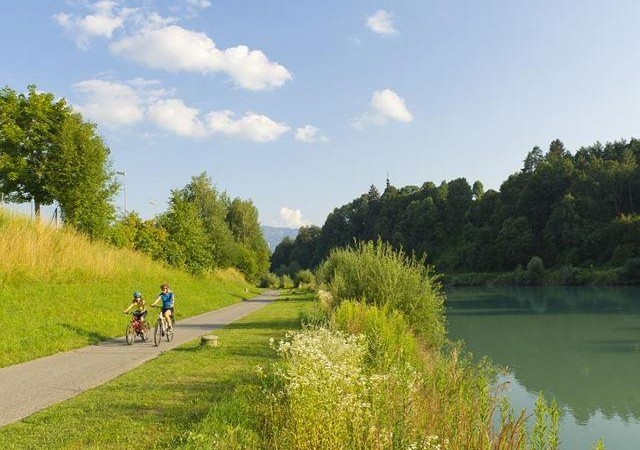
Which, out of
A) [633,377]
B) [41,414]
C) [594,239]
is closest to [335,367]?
[41,414]

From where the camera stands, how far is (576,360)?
65.8 ft

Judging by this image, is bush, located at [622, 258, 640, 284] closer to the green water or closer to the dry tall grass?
Answer: the green water

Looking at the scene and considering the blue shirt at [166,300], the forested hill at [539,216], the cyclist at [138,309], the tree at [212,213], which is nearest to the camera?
the cyclist at [138,309]

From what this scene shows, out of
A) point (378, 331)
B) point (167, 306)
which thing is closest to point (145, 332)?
point (167, 306)

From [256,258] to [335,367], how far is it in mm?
69251

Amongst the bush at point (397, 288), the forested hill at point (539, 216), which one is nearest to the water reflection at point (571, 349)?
the bush at point (397, 288)

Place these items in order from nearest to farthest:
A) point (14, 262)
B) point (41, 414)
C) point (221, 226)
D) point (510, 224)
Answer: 1. point (41, 414)
2. point (14, 262)
3. point (221, 226)
4. point (510, 224)

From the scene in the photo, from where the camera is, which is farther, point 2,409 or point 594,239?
point 594,239

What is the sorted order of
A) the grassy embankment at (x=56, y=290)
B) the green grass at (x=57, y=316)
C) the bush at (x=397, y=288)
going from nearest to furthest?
1. the green grass at (x=57, y=316)
2. the grassy embankment at (x=56, y=290)
3. the bush at (x=397, y=288)

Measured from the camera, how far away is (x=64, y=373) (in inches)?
446

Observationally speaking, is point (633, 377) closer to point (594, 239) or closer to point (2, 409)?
point (2, 409)

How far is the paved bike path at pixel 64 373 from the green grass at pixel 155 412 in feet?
1.32

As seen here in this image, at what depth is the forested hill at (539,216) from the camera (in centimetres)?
8375

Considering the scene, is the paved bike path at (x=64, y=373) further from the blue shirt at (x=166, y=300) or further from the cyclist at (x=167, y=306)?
the blue shirt at (x=166, y=300)
